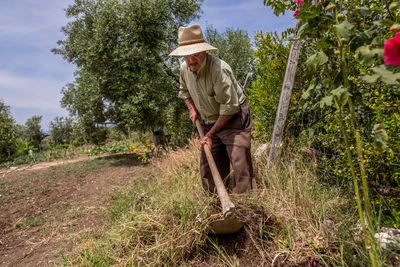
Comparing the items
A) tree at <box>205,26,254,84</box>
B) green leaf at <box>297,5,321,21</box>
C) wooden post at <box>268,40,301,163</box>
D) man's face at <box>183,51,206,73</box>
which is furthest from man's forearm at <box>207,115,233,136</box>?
tree at <box>205,26,254,84</box>

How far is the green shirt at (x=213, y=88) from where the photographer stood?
2.41 metres

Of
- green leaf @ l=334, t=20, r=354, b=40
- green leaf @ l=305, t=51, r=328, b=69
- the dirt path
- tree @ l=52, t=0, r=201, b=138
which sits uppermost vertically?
tree @ l=52, t=0, r=201, b=138

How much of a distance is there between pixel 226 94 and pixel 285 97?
1064 millimetres

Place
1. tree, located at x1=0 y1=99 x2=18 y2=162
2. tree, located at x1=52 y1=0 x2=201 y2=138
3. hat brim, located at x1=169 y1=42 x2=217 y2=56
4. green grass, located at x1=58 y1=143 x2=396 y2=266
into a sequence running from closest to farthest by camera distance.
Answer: green grass, located at x1=58 y1=143 x2=396 y2=266, hat brim, located at x1=169 y1=42 x2=217 y2=56, tree, located at x1=52 y1=0 x2=201 y2=138, tree, located at x1=0 y1=99 x2=18 y2=162

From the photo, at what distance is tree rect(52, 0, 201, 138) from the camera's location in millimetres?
7844

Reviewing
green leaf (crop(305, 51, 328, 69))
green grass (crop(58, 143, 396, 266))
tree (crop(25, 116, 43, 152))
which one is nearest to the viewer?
green leaf (crop(305, 51, 328, 69))

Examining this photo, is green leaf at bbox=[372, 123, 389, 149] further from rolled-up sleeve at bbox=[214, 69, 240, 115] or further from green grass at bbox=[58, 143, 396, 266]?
rolled-up sleeve at bbox=[214, 69, 240, 115]

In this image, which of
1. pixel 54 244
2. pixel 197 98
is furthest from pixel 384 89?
pixel 54 244

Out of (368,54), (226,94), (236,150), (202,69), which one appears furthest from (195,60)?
(368,54)

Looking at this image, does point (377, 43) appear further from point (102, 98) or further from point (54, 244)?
point (102, 98)

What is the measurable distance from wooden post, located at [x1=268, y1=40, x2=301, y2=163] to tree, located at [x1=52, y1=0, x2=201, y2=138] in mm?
5348

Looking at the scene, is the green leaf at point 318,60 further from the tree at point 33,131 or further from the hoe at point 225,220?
the tree at point 33,131

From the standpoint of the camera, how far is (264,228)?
2055 millimetres

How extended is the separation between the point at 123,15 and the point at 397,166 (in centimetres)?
838
